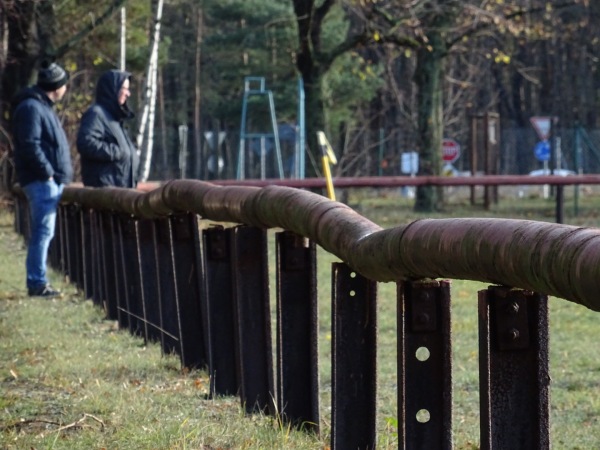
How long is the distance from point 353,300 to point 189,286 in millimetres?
2877

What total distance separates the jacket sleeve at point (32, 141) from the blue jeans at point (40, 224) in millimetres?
110

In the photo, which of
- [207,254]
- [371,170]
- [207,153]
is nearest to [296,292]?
[207,254]

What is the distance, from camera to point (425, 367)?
385cm

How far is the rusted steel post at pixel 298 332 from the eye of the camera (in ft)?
18.3

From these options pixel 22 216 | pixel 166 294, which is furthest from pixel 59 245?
pixel 166 294

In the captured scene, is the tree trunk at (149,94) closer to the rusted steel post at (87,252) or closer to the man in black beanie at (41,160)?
the man in black beanie at (41,160)

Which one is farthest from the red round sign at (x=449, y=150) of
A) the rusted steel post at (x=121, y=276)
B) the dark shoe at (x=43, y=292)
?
the rusted steel post at (x=121, y=276)

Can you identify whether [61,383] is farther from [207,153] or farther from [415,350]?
[207,153]

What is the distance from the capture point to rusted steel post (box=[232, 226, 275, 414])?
19.8ft

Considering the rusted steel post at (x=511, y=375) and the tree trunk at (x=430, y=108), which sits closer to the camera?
the rusted steel post at (x=511, y=375)

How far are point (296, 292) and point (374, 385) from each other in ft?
3.49

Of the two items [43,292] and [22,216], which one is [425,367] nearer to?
[43,292]

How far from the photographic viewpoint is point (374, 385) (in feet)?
15.2

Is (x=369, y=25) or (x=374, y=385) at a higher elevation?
(x=369, y=25)
